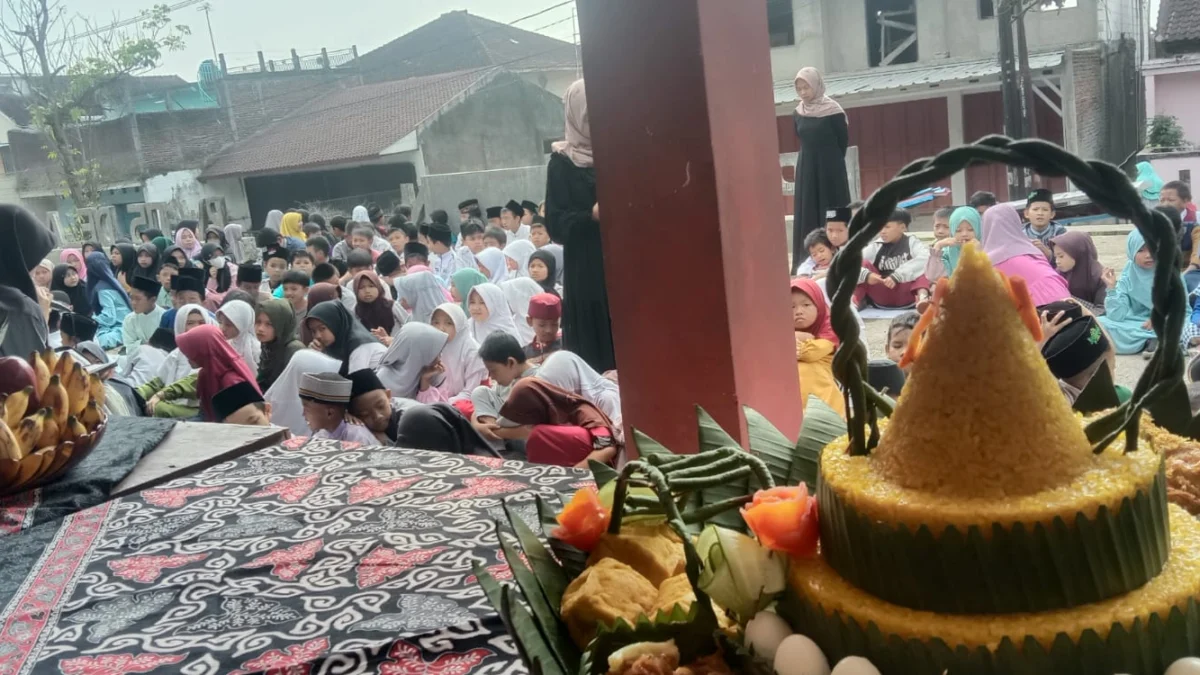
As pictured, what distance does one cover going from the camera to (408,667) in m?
1.04

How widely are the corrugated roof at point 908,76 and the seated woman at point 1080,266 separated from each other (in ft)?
16.7

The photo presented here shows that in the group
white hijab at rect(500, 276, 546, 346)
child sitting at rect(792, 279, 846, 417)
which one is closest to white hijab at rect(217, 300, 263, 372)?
white hijab at rect(500, 276, 546, 346)

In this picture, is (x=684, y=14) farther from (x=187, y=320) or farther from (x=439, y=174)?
(x=439, y=174)

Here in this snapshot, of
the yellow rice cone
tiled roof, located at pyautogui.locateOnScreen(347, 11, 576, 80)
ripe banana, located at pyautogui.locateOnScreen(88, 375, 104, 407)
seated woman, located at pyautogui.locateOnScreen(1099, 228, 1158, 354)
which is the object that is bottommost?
seated woman, located at pyautogui.locateOnScreen(1099, 228, 1158, 354)

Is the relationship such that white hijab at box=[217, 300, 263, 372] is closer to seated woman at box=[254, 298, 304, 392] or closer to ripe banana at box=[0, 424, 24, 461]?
seated woman at box=[254, 298, 304, 392]

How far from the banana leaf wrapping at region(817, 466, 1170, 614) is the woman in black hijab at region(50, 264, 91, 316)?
8746 mm

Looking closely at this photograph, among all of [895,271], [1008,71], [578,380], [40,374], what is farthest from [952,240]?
[40,374]

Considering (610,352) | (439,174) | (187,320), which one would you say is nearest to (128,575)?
(610,352)

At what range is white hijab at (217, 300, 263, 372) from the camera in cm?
521

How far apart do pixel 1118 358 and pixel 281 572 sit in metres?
4.47

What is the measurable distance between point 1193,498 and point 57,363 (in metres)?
2.02

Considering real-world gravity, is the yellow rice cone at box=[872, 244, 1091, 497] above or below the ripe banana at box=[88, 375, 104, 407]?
above

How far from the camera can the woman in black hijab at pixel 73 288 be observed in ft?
26.7

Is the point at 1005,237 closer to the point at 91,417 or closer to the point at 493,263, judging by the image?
the point at 493,263
